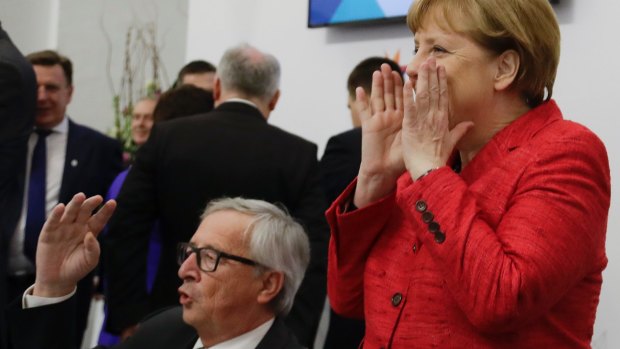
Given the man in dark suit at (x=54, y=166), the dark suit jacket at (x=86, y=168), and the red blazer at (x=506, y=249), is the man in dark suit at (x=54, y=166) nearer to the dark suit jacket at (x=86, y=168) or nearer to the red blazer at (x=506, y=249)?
the dark suit jacket at (x=86, y=168)

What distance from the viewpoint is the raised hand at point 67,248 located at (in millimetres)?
1881

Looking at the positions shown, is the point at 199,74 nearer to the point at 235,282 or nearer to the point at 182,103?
the point at 182,103

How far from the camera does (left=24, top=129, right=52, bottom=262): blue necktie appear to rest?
3486 millimetres

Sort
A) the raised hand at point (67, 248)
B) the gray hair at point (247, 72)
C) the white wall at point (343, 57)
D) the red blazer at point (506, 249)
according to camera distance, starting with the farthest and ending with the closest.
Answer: the gray hair at point (247, 72) → the white wall at point (343, 57) → the raised hand at point (67, 248) → the red blazer at point (506, 249)

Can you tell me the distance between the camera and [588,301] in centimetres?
151

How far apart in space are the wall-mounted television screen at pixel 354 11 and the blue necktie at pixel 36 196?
1580 mm

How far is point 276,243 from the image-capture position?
7.81ft

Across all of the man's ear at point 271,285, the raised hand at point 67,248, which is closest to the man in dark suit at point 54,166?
the man's ear at point 271,285

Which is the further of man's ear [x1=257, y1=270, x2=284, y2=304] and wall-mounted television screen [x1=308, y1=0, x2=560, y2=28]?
wall-mounted television screen [x1=308, y1=0, x2=560, y2=28]

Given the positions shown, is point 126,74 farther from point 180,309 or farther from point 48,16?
point 180,309

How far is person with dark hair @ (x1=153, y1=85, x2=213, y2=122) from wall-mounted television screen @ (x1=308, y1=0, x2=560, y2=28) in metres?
1.05

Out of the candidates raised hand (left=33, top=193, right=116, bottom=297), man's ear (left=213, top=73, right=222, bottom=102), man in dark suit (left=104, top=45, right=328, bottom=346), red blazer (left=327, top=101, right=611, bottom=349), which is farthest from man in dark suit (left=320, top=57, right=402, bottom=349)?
red blazer (left=327, top=101, right=611, bottom=349)

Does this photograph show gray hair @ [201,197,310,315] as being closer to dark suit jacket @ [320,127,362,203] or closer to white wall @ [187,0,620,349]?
dark suit jacket @ [320,127,362,203]

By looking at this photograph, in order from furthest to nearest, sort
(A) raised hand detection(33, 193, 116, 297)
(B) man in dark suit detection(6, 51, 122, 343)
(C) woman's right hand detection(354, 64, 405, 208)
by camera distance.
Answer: (B) man in dark suit detection(6, 51, 122, 343), (A) raised hand detection(33, 193, 116, 297), (C) woman's right hand detection(354, 64, 405, 208)
